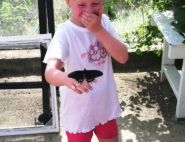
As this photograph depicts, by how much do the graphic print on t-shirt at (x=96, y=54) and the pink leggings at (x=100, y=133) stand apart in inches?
13.7

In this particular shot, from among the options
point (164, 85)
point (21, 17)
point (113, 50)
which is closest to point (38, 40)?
point (21, 17)

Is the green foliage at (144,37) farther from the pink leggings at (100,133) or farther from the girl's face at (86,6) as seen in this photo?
the girl's face at (86,6)

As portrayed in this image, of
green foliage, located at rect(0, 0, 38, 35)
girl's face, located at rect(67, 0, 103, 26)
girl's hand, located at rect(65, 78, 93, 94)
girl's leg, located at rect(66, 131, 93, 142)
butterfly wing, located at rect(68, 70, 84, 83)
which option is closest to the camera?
girl's hand, located at rect(65, 78, 93, 94)

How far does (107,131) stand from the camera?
6.41 feet

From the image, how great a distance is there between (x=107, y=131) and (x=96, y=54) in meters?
0.44

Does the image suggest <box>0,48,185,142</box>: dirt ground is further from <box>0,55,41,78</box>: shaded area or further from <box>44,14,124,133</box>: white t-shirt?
<box>44,14,124,133</box>: white t-shirt

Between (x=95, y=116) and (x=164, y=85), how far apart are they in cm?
192

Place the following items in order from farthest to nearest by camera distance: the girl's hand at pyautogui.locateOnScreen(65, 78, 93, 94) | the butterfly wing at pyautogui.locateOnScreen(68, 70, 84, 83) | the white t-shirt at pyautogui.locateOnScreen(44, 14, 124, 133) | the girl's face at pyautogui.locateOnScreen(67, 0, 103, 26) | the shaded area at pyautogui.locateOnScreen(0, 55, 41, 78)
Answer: the shaded area at pyautogui.locateOnScreen(0, 55, 41, 78) → the white t-shirt at pyautogui.locateOnScreen(44, 14, 124, 133) → the girl's face at pyautogui.locateOnScreen(67, 0, 103, 26) → the butterfly wing at pyautogui.locateOnScreen(68, 70, 84, 83) → the girl's hand at pyautogui.locateOnScreen(65, 78, 93, 94)

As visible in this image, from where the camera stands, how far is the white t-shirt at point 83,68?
5.55ft

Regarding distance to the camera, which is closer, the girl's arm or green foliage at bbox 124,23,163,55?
the girl's arm

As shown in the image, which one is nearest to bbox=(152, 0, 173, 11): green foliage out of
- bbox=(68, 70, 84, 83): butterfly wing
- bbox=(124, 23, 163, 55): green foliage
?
bbox=(124, 23, 163, 55): green foliage

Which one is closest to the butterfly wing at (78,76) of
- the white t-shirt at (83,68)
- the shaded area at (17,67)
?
the white t-shirt at (83,68)

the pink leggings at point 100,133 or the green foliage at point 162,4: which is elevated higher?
the green foliage at point 162,4

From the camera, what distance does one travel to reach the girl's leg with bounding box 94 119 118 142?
1.93 metres
